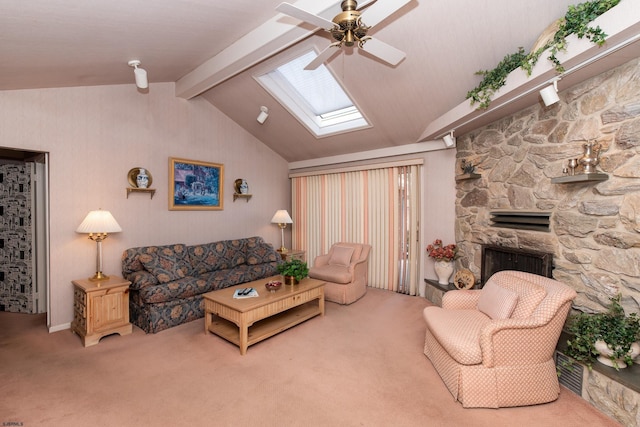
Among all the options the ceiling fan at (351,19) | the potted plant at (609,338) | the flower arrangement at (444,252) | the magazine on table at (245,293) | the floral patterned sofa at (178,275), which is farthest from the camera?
the flower arrangement at (444,252)

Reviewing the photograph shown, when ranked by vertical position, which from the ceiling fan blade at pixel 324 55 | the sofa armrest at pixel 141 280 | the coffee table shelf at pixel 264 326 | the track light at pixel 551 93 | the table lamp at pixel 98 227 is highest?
the ceiling fan blade at pixel 324 55

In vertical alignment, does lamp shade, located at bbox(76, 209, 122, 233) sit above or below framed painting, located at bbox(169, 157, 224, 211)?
below

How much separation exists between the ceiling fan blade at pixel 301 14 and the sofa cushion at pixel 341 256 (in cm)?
338

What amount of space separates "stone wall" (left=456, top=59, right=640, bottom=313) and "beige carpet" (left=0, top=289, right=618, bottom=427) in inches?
39.3

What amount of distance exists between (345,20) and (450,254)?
3296 mm

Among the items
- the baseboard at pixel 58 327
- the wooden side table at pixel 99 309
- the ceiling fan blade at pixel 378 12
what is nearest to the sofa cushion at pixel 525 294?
the ceiling fan blade at pixel 378 12

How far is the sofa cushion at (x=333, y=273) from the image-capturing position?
13.8 ft

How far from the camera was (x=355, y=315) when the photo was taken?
3.79m

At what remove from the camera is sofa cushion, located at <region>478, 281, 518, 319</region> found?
229cm

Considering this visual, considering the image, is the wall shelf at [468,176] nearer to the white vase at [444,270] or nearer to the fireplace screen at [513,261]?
the fireplace screen at [513,261]

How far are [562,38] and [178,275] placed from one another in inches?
175

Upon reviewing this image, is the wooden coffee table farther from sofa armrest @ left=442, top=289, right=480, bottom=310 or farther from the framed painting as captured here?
the framed painting

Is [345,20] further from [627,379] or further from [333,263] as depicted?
[333,263]

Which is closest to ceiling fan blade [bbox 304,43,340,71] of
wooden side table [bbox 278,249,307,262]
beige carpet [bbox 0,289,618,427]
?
beige carpet [bbox 0,289,618,427]
